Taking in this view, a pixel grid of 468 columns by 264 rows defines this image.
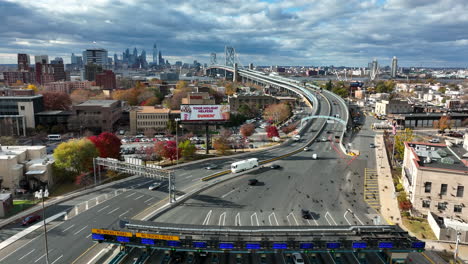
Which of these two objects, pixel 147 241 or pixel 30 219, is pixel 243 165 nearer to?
pixel 147 241

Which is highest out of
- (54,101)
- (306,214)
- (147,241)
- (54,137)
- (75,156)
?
(54,101)

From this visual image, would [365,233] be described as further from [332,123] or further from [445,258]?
[332,123]

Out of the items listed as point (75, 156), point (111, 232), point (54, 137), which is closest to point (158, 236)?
point (111, 232)

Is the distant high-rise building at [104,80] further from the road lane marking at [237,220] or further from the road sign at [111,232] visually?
the road sign at [111,232]

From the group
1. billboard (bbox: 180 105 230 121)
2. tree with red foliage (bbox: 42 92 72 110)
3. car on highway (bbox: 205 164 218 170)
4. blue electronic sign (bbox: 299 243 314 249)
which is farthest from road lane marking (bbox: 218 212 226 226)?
tree with red foliage (bbox: 42 92 72 110)

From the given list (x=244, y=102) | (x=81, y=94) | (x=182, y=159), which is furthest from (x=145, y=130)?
(x=81, y=94)

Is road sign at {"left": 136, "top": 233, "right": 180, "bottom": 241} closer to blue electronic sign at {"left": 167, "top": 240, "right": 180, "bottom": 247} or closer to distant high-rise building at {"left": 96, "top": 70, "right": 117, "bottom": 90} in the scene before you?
blue electronic sign at {"left": 167, "top": 240, "right": 180, "bottom": 247}

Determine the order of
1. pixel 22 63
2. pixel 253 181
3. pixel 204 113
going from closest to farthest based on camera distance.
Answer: pixel 253 181
pixel 204 113
pixel 22 63
